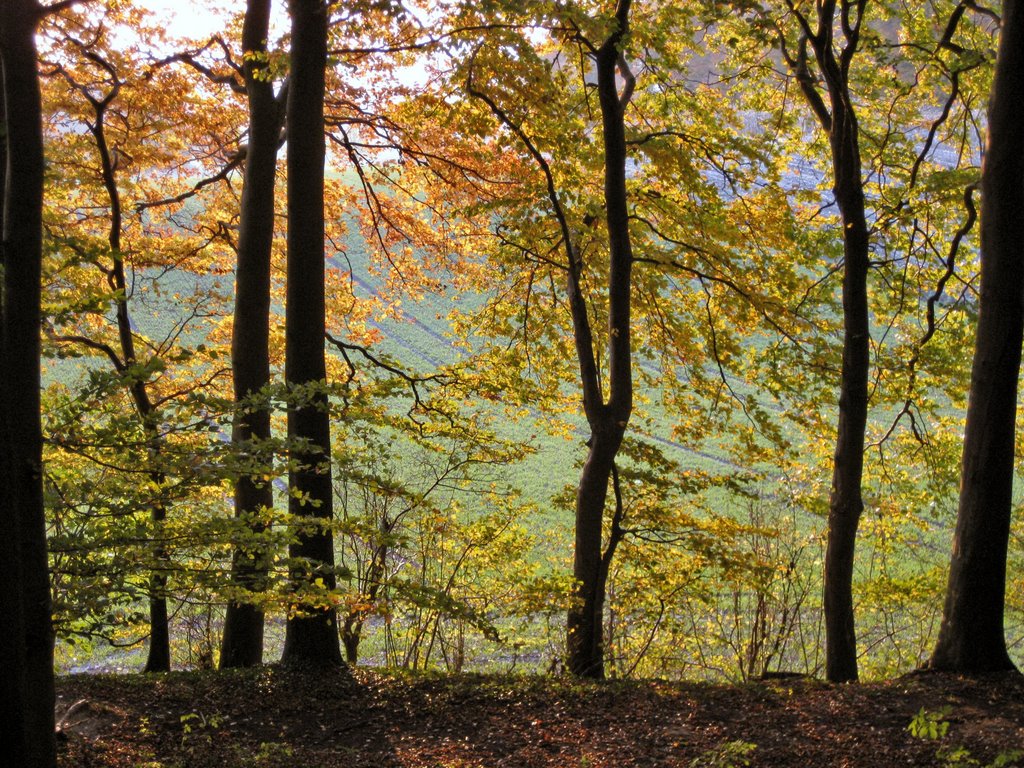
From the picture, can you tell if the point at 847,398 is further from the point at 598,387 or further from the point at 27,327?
the point at 27,327

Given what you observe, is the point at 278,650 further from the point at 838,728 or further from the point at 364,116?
the point at 838,728

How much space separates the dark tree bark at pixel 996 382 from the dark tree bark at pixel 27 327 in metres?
5.29

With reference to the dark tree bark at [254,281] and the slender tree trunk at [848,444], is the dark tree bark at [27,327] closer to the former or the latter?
the dark tree bark at [254,281]

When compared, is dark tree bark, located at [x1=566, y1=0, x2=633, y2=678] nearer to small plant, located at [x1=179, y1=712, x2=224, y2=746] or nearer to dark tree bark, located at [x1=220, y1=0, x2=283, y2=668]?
dark tree bark, located at [x1=220, y1=0, x2=283, y2=668]

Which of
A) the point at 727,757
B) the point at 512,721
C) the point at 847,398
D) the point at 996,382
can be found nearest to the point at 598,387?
the point at 847,398

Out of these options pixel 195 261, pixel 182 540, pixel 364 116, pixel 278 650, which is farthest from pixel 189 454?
pixel 278 650

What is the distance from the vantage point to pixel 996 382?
5.32m

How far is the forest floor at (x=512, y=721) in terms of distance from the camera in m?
4.48

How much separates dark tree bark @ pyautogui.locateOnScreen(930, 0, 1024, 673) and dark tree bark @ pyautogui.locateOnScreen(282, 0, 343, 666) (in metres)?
4.54

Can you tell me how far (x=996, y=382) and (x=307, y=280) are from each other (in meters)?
5.01

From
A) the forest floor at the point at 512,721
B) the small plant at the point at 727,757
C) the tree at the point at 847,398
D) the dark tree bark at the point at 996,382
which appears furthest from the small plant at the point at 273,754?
the tree at the point at 847,398

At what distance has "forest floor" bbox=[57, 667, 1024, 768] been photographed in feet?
14.7

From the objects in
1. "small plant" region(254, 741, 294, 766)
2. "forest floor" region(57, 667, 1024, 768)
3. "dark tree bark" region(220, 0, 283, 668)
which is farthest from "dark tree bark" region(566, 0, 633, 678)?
"small plant" region(254, 741, 294, 766)

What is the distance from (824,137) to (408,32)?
494cm
